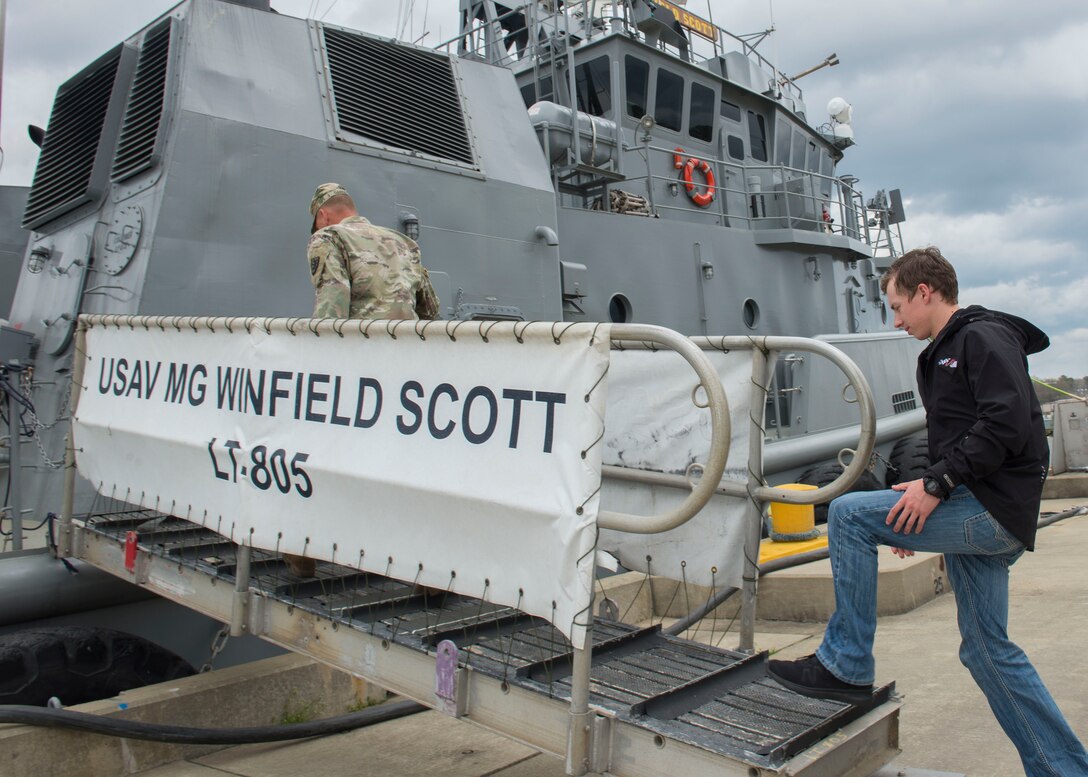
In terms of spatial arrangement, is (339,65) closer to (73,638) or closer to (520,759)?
(73,638)

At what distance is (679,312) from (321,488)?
581 cm

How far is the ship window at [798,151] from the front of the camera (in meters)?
12.0

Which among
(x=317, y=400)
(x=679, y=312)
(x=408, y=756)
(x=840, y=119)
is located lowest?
(x=408, y=756)

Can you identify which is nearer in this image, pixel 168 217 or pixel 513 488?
pixel 513 488

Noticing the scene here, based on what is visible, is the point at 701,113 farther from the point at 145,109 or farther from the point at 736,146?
the point at 145,109

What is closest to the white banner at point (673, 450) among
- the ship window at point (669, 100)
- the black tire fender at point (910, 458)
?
the black tire fender at point (910, 458)

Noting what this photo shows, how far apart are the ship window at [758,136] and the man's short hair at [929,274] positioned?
9.24m

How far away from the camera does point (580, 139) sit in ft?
25.4

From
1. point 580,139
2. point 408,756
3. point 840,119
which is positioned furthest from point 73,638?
point 840,119

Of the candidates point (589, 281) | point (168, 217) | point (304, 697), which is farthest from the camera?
point (589, 281)

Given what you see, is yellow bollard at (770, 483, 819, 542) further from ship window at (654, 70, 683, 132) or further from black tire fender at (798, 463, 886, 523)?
ship window at (654, 70, 683, 132)

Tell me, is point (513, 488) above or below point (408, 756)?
above

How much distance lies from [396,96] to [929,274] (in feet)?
13.2

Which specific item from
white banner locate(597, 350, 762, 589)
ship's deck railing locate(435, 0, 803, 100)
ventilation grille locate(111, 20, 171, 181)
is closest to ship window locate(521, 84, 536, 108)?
ship's deck railing locate(435, 0, 803, 100)
